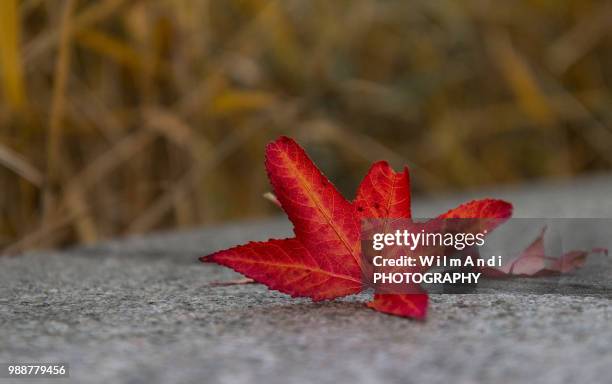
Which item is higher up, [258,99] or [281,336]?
[258,99]

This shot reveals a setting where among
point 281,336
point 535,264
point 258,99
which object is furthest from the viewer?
point 258,99

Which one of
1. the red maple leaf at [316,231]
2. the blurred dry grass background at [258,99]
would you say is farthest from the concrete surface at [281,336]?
the blurred dry grass background at [258,99]

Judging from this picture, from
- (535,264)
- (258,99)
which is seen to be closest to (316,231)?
(535,264)

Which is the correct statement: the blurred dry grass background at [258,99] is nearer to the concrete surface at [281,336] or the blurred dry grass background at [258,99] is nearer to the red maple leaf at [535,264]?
the concrete surface at [281,336]

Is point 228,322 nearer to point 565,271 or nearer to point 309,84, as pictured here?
Result: point 565,271

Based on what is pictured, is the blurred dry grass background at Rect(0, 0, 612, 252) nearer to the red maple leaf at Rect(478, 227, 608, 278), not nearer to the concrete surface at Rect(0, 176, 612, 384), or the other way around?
the concrete surface at Rect(0, 176, 612, 384)

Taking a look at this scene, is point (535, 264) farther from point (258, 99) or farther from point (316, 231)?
point (258, 99)
